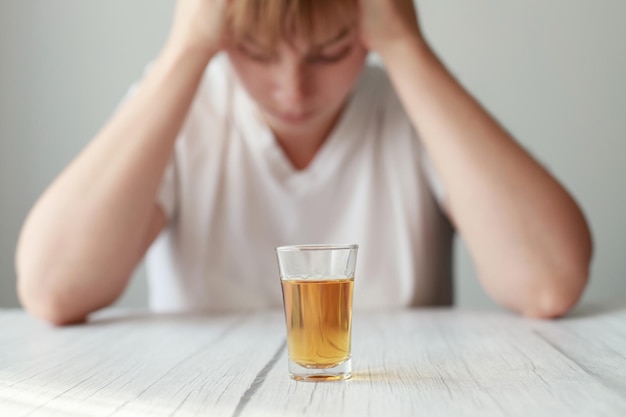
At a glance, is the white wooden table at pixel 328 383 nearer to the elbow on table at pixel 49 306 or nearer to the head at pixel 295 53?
the elbow on table at pixel 49 306

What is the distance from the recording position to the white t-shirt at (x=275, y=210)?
59.1 inches

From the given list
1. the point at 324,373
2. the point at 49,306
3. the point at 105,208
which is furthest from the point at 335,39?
the point at 324,373

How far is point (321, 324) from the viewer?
2.14 feet

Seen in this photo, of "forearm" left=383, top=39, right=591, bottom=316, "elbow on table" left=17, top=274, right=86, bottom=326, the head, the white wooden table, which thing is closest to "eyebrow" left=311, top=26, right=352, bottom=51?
the head

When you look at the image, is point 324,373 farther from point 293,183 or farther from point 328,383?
point 293,183

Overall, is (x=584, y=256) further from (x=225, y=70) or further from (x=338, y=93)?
(x=225, y=70)

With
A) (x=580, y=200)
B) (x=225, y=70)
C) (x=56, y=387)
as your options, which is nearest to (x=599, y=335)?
(x=56, y=387)

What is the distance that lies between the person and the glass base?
550 mm

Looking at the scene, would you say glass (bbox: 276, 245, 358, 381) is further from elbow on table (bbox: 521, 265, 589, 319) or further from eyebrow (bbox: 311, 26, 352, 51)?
eyebrow (bbox: 311, 26, 352, 51)

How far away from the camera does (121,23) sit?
246cm

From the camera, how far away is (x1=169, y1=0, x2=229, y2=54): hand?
4.18ft

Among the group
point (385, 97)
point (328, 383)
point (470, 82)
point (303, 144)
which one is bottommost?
point (328, 383)

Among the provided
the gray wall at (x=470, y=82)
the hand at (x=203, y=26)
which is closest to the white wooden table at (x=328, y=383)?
the hand at (x=203, y=26)

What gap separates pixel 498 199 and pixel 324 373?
25.0 inches
